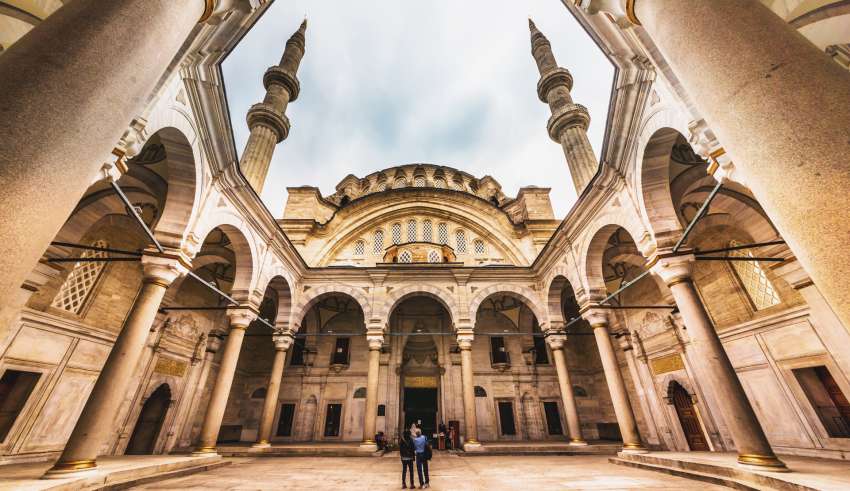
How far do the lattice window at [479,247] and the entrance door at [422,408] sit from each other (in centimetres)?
743

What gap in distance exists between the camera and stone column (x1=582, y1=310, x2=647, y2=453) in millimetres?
8648

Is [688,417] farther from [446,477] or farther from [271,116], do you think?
[271,116]

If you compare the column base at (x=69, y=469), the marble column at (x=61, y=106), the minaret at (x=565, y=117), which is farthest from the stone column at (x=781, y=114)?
the minaret at (x=565, y=117)

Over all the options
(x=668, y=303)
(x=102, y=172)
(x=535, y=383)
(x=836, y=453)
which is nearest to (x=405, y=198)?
(x=535, y=383)

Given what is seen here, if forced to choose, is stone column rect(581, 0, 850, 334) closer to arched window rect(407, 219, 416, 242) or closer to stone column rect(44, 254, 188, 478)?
stone column rect(44, 254, 188, 478)

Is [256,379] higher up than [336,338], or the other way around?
[336,338]

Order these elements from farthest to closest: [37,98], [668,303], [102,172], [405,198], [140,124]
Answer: [405,198] < [668,303] < [140,124] < [102,172] < [37,98]

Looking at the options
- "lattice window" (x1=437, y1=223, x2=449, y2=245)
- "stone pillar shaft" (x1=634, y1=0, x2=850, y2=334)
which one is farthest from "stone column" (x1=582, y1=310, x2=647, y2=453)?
"lattice window" (x1=437, y1=223, x2=449, y2=245)

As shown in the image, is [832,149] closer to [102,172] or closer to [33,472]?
[102,172]

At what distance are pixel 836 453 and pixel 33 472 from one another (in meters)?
16.0

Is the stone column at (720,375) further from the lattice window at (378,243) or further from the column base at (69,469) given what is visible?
the lattice window at (378,243)

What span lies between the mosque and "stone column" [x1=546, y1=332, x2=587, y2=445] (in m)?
0.15

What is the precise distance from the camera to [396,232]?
18.6 m

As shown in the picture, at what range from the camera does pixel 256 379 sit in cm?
1524
